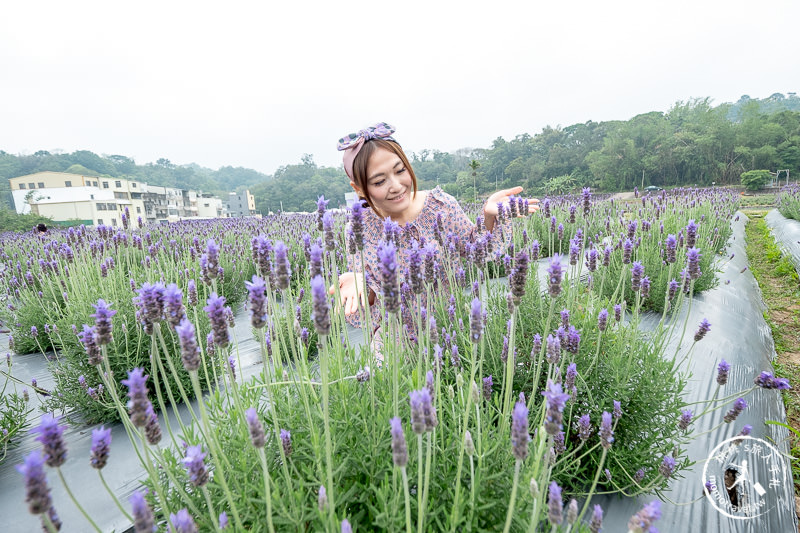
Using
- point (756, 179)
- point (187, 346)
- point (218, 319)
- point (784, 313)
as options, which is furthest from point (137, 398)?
point (756, 179)

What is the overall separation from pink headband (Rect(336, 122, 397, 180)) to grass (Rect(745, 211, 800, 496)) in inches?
118

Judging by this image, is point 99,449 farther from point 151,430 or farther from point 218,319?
point 218,319

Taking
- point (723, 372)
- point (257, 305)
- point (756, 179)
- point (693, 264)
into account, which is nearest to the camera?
point (257, 305)

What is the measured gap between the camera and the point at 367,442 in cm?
124

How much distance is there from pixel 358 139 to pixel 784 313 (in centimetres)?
519

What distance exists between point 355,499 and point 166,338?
2.17 m

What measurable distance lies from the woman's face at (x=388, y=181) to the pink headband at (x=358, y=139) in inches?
4.7

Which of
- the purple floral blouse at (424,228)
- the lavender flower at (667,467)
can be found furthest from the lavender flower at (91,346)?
the lavender flower at (667,467)

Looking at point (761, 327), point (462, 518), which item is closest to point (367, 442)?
point (462, 518)

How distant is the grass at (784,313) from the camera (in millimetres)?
2584

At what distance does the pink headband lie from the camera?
8.75 feet

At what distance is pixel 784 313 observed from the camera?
4.29 meters

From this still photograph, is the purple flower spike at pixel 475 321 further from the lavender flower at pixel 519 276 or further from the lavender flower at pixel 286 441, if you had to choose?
the lavender flower at pixel 286 441

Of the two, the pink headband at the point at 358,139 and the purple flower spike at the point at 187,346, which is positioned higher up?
the pink headband at the point at 358,139
